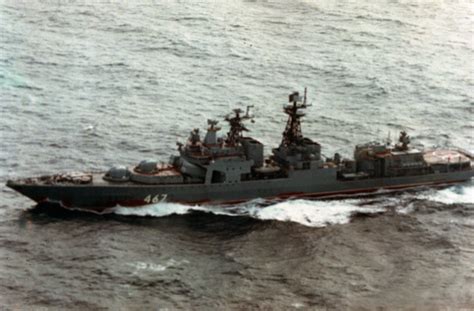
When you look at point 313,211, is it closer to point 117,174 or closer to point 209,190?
point 209,190

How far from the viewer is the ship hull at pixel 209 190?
7062 centimetres

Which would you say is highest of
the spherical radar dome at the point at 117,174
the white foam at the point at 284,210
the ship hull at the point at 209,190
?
the spherical radar dome at the point at 117,174

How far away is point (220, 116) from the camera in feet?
318

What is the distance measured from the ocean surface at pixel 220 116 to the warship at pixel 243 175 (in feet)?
5.75

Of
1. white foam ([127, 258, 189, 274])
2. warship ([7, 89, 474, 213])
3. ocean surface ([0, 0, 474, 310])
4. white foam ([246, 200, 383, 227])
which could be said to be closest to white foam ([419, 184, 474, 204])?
ocean surface ([0, 0, 474, 310])

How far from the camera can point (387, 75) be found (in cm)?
11538

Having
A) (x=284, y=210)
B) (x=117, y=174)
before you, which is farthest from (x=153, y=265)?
(x=284, y=210)

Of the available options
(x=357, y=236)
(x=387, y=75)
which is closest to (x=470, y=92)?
(x=387, y=75)

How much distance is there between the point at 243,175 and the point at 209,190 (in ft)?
12.6

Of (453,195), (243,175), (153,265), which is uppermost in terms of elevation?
(243,175)

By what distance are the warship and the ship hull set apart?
0.09m

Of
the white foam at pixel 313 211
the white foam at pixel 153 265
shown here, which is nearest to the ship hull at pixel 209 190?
the white foam at pixel 313 211

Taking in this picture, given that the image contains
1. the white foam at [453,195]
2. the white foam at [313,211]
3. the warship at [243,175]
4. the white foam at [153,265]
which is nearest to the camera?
the white foam at [153,265]

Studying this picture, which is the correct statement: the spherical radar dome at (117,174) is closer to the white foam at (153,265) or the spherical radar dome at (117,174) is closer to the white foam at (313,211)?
the white foam at (313,211)
